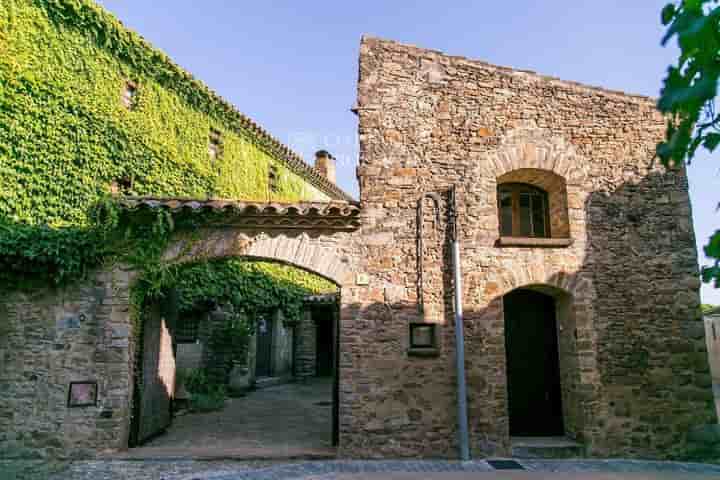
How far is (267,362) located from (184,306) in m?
4.20

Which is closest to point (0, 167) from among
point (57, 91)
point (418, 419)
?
point (57, 91)

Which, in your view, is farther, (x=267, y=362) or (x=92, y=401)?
(x=267, y=362)

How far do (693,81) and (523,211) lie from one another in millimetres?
5287

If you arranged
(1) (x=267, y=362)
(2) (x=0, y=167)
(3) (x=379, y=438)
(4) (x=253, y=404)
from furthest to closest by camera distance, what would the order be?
(1) (x=267, y=362), (4) (x=253, y=404), (2) (x=0, y=167), (3) (x=379, y=438)

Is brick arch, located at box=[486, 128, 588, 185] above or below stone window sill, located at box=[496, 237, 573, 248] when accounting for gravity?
above

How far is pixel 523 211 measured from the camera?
23.8ft

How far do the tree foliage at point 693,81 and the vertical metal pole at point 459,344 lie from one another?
410 centimetres

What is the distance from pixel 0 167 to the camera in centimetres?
769

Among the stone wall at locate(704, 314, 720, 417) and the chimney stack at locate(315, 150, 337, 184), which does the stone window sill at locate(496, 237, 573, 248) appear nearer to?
the stone wall at locate(704, 314, 720, 417)

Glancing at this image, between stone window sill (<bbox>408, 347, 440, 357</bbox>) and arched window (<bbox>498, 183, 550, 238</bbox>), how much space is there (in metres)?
2.11

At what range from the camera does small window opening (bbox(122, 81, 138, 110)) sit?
1048 cm

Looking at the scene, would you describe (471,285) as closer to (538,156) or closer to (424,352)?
(424,352)

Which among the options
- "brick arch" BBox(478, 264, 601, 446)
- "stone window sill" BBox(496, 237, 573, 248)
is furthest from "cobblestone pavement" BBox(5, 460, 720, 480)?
"stone window sill" BBox(496, 237, 573, 248)

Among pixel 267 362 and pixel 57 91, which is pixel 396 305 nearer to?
pixel 57 91
